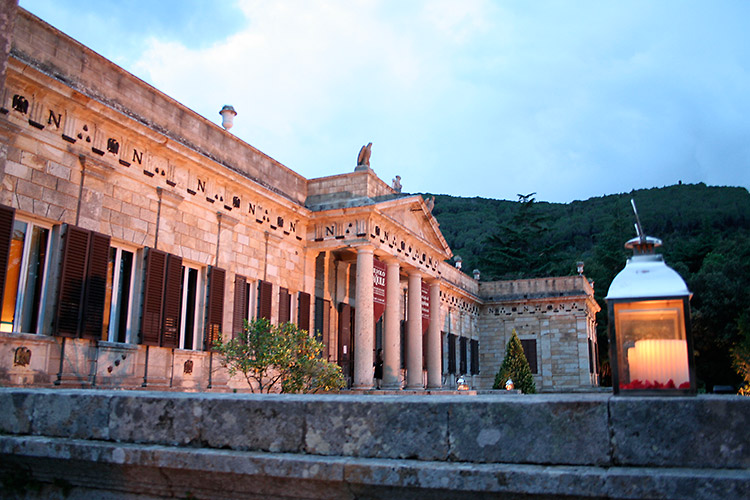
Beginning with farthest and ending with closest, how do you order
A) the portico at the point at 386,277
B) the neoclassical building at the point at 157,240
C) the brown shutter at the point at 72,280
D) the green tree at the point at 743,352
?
the green tree at the point at 743,352, the portico at the point at 386,277, the brown shutter at the point at 72,280, the neoclassical building at the point at 157,240

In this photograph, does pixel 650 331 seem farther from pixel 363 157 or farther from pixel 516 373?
pixel 516 373

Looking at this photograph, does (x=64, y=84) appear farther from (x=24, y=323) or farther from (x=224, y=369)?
(x=224, y=369)

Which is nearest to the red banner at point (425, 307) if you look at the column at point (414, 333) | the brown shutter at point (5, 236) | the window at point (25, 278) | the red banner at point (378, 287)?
the column at point (414, 333)

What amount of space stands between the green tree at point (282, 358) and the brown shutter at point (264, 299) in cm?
232

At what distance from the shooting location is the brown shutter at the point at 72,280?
10.3 metres

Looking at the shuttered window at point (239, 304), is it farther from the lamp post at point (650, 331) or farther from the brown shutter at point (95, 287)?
the lamp post at point (650, 331)

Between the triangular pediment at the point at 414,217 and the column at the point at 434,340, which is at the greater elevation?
the triangular pediment at the point at 414,217

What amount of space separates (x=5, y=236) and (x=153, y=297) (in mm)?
3250

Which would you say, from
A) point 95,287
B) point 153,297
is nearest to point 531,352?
point 153,297

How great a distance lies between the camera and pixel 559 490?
300 cm

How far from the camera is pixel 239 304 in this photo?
1476 centimetres

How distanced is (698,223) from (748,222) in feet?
16.3

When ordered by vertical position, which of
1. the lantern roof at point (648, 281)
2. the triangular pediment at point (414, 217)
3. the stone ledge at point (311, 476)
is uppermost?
the triangular pediment at point (414, 217)

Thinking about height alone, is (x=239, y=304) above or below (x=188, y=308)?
above
